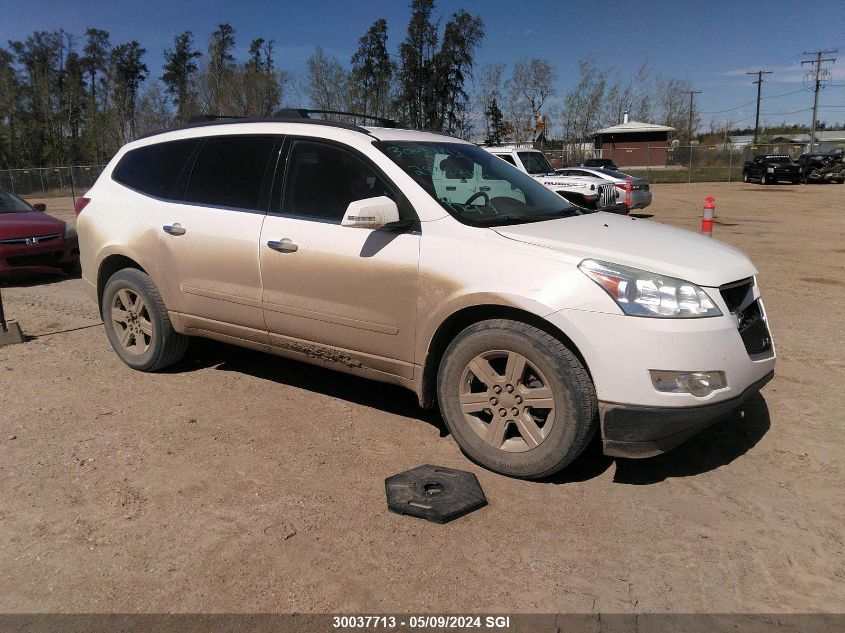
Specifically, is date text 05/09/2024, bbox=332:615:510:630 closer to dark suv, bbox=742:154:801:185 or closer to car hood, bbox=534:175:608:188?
car hood, bbox=534:175:608:188

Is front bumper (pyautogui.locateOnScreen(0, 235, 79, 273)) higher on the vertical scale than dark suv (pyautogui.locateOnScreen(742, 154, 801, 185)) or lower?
lower

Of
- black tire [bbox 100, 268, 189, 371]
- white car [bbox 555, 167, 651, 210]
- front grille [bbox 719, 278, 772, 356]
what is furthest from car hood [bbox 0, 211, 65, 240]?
white car [bbox 555, 167, 651, 210]

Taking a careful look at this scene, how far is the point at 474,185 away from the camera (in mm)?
4410

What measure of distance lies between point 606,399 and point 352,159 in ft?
6.97

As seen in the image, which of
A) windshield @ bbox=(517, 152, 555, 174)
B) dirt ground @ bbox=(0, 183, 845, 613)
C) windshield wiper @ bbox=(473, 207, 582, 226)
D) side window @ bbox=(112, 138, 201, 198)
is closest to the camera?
dirt ground @ bbox=(0, 183, 845, 613)

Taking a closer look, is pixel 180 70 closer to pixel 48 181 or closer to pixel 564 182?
pixel 48 181

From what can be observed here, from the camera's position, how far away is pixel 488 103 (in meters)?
52.8

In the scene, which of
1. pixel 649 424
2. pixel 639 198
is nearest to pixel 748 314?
pixel 649 424

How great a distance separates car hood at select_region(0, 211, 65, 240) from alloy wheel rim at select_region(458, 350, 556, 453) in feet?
26.9

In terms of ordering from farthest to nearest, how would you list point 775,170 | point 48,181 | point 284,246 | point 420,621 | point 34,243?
point 775,170 < point 48,181 < point 34,243 < point 284,246 < point 420,621

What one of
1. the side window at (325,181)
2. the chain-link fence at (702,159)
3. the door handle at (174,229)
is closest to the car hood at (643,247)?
the side window at (325,181)

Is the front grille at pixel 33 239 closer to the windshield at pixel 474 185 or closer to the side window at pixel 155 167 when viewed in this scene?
the side window at pixel 155 167

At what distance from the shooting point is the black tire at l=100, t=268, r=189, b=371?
5184 millimetres

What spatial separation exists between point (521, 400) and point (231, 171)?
103 inches
